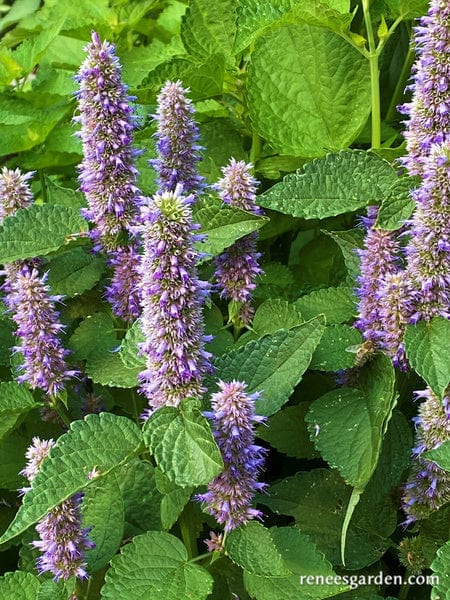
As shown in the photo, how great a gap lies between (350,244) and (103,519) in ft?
2.50

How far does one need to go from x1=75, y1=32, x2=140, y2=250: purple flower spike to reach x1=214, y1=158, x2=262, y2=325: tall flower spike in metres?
0.20

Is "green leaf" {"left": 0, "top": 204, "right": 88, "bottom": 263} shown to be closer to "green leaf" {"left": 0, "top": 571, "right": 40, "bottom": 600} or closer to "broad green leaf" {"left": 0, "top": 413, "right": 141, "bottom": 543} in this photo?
"broad green leaf" {"left": 0, "top": 413, "right": 141, "bottom": 543}

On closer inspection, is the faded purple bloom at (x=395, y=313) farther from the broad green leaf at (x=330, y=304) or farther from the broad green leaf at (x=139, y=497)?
the broad green leaf at (x=139, y=497)

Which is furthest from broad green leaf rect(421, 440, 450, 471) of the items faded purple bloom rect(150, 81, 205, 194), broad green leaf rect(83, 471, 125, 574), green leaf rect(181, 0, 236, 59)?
green leaf rect(181, 0, 236, 59)

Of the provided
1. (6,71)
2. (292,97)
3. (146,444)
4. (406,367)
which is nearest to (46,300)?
(146,444)

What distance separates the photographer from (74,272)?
1733mm

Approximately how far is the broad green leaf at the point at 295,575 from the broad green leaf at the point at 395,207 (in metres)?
0.59

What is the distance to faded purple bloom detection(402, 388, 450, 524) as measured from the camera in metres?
1.44

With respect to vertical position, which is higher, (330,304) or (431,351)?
(431,351)

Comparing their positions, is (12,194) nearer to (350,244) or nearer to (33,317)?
(33,317)

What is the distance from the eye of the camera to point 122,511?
152cm

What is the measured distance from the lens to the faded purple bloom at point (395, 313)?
142 centimetres

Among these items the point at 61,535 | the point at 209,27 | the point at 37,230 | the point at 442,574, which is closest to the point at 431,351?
the point at 442,574

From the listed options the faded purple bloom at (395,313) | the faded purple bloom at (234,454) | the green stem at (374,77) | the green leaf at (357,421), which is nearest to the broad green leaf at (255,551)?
the faded purple bloom at (234,454)
